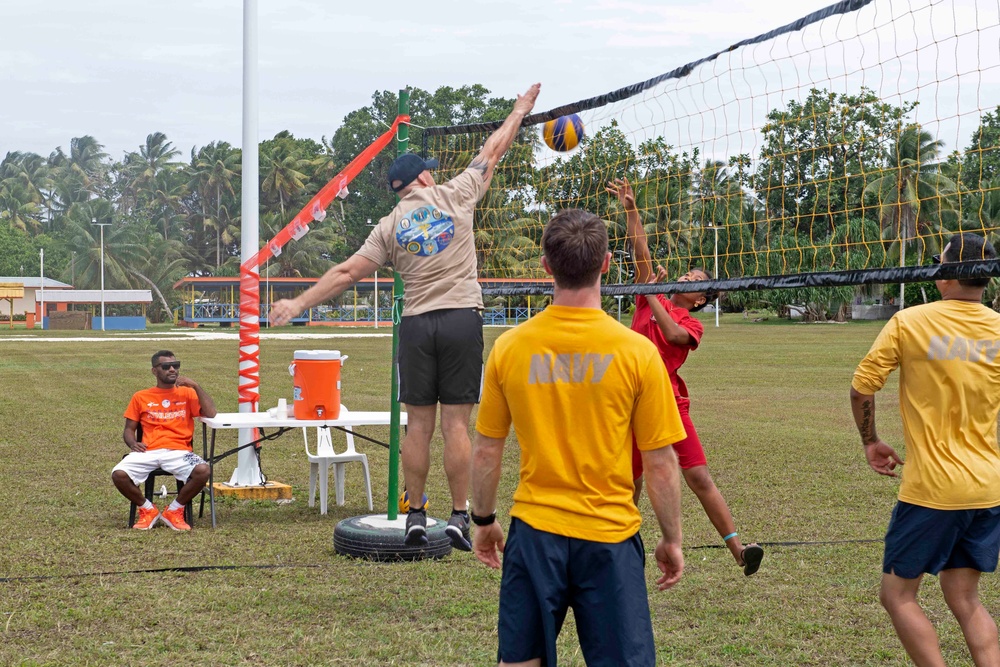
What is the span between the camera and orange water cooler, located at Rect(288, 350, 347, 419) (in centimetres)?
923

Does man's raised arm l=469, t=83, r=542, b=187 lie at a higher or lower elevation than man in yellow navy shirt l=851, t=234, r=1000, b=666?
higher

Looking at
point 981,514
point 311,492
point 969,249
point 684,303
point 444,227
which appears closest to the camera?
point 981,514

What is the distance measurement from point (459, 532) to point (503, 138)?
2.27 metres

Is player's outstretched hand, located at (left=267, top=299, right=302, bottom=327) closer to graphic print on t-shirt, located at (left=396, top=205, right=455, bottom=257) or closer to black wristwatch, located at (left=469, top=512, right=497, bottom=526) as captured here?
graphic print on t-shirt, located at (left=396, top=205, right=455, bottom=257)

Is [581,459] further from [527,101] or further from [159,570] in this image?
[159,570]

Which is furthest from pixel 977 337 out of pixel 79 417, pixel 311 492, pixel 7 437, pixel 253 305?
pixel 79 417

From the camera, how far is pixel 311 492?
9992 millimetres

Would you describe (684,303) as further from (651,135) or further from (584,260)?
(584,260)

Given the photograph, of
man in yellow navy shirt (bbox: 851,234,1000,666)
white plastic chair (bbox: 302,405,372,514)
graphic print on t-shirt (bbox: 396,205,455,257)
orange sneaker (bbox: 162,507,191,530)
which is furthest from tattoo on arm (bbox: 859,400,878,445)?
orange sneaker (bbox: 162,507,191,530)

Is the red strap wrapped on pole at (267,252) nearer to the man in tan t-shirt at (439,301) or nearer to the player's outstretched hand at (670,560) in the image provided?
the man in tan t-shirt at (439,301)

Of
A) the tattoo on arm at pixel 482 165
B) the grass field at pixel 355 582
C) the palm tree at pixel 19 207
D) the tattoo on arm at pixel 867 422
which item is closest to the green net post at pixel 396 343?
the grass field at pixel 355 582

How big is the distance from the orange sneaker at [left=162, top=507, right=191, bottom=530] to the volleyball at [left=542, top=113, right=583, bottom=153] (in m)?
4.19

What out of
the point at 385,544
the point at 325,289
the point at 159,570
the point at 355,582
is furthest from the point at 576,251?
Result: the point at 159,570

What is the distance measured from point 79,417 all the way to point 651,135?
41.5 ft
